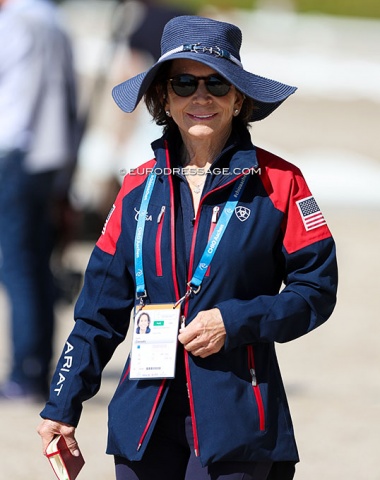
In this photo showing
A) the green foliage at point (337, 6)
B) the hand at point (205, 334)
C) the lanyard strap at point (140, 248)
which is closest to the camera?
the hand at point (205, 334)

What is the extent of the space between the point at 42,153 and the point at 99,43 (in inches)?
926

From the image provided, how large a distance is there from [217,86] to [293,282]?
56 cm

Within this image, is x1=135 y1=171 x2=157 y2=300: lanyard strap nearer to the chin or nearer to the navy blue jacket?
the navy blue jacket

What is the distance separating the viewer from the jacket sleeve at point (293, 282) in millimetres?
3473

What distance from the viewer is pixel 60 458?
364cm

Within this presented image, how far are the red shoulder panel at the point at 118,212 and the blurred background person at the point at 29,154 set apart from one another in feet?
11.2

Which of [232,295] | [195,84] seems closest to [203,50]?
[195,84]

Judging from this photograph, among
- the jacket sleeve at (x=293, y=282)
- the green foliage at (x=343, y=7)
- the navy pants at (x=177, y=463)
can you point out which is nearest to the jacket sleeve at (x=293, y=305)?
the jacket sleeve at (x=293, y=282)

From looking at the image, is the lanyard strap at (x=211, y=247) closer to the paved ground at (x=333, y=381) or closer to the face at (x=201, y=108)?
the face at (x=201, y=108)

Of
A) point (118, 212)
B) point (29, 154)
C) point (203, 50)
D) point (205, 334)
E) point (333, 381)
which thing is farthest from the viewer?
point (333, 381)

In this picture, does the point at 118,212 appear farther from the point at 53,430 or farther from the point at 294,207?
the point at 53,430

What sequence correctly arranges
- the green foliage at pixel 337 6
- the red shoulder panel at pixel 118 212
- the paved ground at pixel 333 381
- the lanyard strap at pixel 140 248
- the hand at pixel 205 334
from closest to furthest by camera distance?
the hand at pixel 205 334, the lanyard strap at pixel 140 248, the red shoulder panel at pixel 118 212, the paved ground at pixel 333 381, the green foliage at pixel 337 6

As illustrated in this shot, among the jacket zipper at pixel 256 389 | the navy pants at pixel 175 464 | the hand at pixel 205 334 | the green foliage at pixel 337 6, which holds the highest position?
the green foliage at pixel 337 6

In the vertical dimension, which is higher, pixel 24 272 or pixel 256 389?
pixel 24 272
